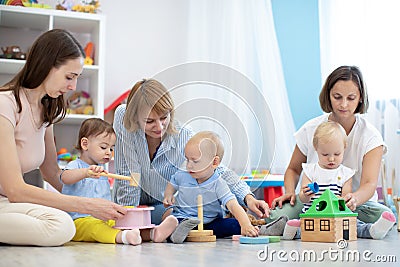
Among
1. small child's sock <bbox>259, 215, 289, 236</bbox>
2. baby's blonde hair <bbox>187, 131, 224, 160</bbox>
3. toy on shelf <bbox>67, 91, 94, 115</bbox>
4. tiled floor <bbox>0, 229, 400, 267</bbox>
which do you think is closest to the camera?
tiled floor <bbox>0, 229, 400, 267</bbox>

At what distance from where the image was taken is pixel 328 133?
2.07 metres

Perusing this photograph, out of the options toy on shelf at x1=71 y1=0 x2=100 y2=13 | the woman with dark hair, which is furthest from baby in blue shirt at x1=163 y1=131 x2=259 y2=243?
toy on shelf at x1=71 y1=0 x2=100 y2=13

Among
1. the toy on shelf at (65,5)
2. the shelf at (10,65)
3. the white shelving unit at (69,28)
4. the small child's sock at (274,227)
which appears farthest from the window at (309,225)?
the toy on shelf at (65,5)

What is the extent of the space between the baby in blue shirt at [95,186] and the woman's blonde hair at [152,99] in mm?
235

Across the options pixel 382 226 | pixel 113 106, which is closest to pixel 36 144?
pixel 382 226

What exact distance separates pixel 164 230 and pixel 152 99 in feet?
1.35

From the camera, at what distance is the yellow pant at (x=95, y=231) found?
1796 mm

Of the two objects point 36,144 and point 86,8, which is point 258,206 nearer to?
point 36,144

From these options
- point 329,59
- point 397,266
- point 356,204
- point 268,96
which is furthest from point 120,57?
point 397,266

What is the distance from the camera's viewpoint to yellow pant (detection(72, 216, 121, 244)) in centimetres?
180

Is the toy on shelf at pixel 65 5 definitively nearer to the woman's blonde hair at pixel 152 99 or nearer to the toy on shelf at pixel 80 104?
the toy on shelf at pixel 80 104

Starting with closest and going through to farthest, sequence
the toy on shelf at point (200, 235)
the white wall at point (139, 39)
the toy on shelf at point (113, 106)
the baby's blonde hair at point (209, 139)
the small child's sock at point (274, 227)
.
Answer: the baby's blonde hair at point (209, 139), the toy on shelf at point (200, 235), the small child's sock at point (274, 227), the toy on shelf at point (113, 106), the white wall at point (139, 39)

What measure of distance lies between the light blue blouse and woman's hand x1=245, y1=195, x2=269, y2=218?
3 cm

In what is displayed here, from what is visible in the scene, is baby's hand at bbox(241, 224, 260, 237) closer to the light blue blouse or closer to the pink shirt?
the light blue blouse
